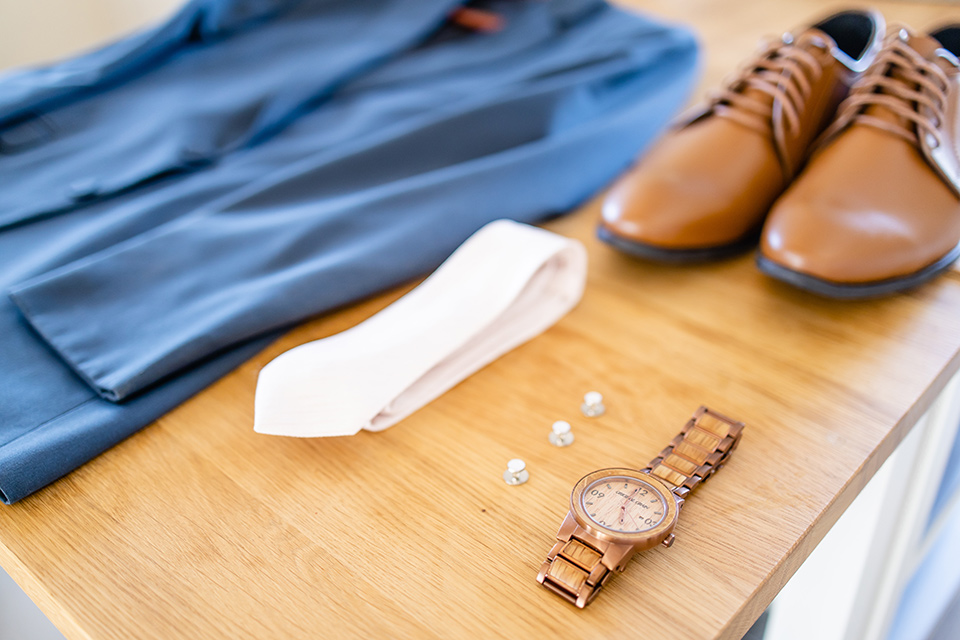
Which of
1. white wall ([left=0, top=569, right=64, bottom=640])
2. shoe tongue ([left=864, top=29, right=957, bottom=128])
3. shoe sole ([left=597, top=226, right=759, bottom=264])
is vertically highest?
shoe tongue ([left=864, top=29, right=957, bottom=128])

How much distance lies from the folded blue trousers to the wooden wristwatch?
9.6 inches

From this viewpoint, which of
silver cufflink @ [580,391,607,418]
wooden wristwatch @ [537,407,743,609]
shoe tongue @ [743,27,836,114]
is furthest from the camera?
shoe tongue @ [743,27,836,114]

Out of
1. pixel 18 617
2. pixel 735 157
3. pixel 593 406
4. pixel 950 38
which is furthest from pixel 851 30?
pixel 18 617

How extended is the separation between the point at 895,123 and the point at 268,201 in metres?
0.47

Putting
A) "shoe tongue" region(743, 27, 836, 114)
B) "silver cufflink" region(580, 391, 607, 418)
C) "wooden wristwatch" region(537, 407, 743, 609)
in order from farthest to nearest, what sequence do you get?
"shoe tongue" region(743, 27, 836, 114) < "silver cufflink" region(580, 391, 607, 418) < "wooden wristwatch" region(537, 407, 743, 609)

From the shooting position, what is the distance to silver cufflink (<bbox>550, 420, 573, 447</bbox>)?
0.41m

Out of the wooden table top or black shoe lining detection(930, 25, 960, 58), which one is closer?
the wooden table top

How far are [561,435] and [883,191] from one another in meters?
0.28

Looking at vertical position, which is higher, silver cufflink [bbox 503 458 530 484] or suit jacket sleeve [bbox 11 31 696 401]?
suit jacket sleeve [bbox 11 31 696 401]

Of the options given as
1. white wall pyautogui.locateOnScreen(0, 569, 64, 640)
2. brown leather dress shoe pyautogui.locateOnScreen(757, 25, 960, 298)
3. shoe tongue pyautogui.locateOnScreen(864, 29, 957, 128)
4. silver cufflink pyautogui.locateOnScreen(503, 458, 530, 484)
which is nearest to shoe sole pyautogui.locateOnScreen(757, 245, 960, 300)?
brown leather dress shoe pyautogui.locateOnScreen(757, 25, 960, 298)

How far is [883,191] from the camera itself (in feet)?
1.58

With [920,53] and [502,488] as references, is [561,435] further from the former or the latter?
[920,53]

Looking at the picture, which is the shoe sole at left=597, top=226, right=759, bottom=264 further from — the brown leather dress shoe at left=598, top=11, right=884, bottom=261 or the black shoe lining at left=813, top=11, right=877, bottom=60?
the black shoe lining at left=813, top=11, right=877, bottom=60

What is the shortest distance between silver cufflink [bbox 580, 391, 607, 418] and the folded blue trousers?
180mm
